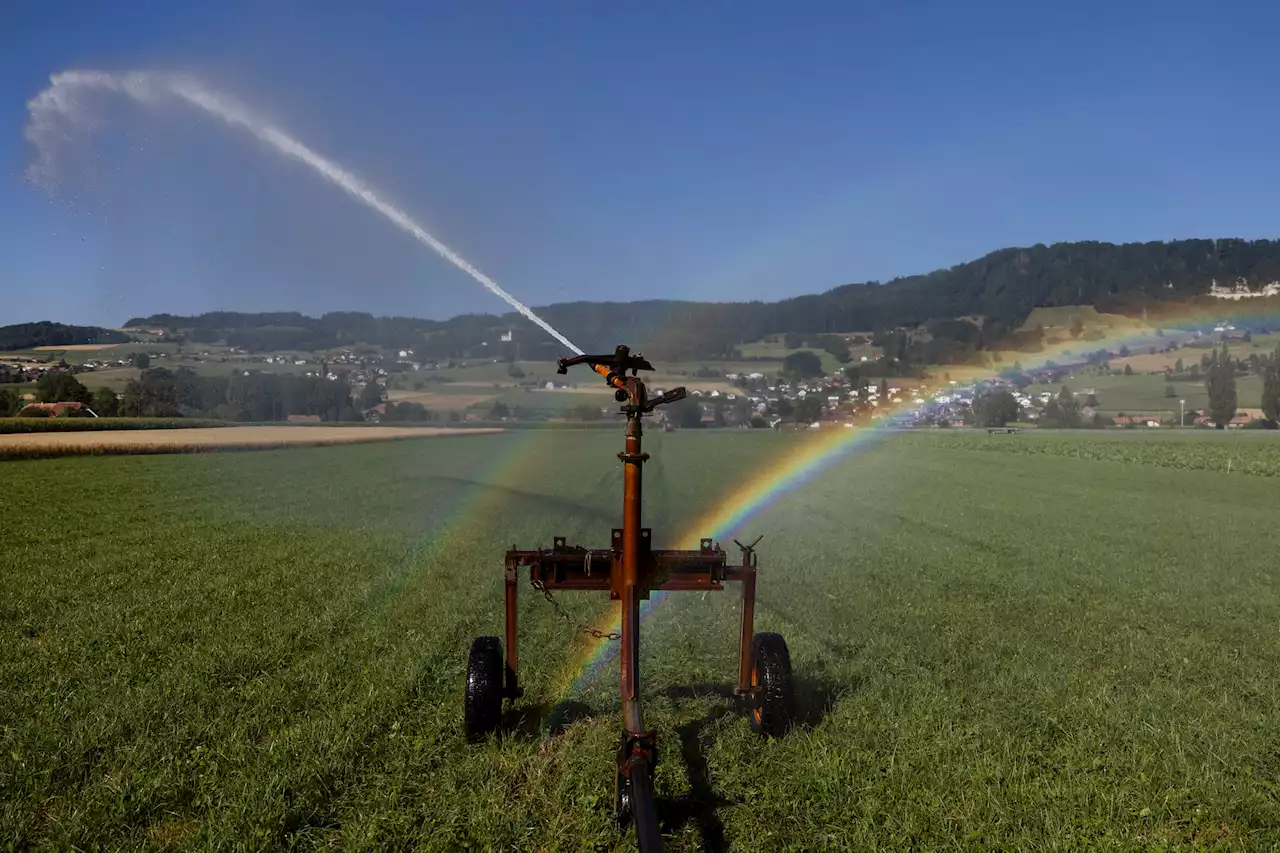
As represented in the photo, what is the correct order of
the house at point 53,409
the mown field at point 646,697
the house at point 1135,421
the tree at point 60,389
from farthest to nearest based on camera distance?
the house at point 1135,421
the tree at point 60,389
the house at point 53,409
the mown field at point 646,697

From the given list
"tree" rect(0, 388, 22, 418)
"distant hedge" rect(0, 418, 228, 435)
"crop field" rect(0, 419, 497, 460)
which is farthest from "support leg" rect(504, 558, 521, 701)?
"tree" rect(0, 388, 22, 418)

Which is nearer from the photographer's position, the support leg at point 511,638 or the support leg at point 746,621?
the support leg at point 746,621

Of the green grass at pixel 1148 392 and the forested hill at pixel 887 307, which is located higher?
the forested hill at pixel 887 307

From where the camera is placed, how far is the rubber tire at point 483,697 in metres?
5.71

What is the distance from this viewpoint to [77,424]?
45.4m

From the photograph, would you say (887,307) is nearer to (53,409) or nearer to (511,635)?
(53,409)

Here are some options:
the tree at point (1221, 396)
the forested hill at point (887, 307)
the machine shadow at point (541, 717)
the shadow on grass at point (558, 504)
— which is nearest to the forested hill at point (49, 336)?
the forested hill at point (887, 307)

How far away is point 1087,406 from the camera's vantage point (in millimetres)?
84625

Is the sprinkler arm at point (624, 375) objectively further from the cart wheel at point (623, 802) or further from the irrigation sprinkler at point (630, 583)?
the cart wheel at point (623, 802)

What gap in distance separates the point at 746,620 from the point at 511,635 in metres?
1.74

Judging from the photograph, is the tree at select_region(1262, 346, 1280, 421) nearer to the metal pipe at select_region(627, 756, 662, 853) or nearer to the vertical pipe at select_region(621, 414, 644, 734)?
the vertical pipe at select_region(621, 414, 644, 734)

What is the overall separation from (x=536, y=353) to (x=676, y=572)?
17.0 meters

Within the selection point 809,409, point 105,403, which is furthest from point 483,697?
point 809,409

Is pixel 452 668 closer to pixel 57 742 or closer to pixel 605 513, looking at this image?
pixel 57 742
